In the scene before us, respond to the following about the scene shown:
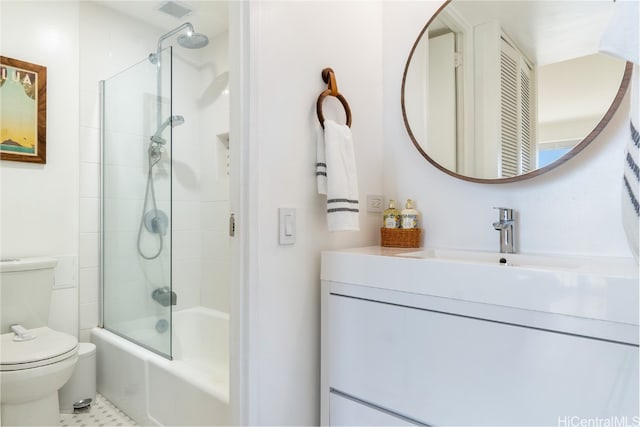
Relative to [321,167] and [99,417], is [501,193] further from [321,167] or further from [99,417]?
[99,417]

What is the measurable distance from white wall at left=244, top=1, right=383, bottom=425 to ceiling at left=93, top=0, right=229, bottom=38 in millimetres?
1138

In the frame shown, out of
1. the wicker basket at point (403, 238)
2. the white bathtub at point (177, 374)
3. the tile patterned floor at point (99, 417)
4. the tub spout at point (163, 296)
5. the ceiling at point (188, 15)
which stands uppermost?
the ceiling at point (188, 15)

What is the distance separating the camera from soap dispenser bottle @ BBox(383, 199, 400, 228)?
1.43m

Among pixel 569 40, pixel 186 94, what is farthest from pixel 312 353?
pixel 186 94

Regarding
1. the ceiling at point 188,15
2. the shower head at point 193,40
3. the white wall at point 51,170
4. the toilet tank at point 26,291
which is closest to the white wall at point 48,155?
the white wall at point 51,170

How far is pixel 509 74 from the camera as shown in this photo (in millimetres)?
1253

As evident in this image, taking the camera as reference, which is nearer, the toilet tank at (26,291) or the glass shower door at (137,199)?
the toilet tank at (26,291)

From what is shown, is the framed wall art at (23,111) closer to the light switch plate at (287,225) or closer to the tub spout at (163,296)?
the tub spout at (163,296)

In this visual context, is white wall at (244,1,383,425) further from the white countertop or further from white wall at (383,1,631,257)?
white wall at (383,1,631,257)

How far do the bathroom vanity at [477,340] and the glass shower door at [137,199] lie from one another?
3.80 ft

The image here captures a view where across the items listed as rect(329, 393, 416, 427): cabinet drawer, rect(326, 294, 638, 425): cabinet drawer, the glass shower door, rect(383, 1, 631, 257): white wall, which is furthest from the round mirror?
the glass shower door

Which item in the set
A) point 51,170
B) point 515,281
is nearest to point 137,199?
point 51,170

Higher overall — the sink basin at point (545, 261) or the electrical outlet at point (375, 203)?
the electrical outlet at point (375, 203)

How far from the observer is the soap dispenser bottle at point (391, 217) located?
1.43 metres
